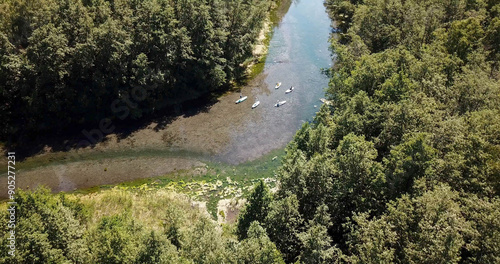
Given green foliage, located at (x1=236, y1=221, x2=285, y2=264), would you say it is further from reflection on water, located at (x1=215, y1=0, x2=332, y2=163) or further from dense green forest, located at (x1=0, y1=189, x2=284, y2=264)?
reflection on water, located at (x1=215, y1=0, x2=332, y2=163)

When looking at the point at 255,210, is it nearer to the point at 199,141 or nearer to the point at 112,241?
the point at 112,241

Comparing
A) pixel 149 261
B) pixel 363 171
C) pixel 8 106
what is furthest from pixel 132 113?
pixel 363 171

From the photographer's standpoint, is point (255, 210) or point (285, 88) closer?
point (255, 210)

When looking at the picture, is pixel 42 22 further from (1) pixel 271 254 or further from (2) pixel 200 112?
(1) pixel 271 254

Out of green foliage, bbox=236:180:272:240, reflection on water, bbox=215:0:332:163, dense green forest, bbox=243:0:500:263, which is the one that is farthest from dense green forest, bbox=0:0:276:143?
green foliage, bbox=236:180:272:240

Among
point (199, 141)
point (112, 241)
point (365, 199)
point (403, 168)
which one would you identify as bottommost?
point (199, 141)

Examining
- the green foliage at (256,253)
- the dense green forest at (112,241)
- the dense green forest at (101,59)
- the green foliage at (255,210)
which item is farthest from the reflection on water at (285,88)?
the green foliage at (256,253)

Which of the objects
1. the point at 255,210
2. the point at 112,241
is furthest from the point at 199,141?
the point at 112,241
